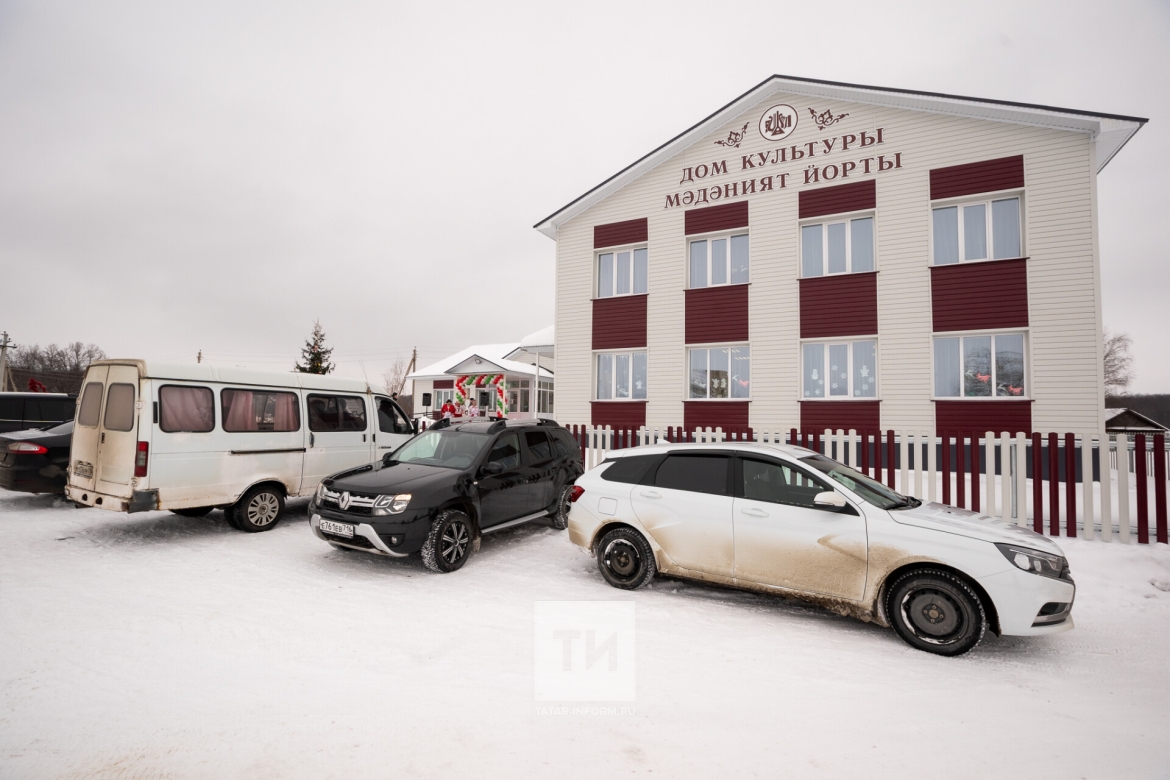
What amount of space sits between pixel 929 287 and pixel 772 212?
14.9 feet

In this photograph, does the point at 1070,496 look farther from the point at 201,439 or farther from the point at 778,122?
the point at 778,122

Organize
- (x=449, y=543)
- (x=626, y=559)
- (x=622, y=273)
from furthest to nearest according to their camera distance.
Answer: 1. (x=622, y=273)
2. (x=449, y=543)
3. (x=626, y=559)

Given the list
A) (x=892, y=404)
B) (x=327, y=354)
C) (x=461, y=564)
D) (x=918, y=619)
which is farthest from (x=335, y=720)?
(x=327, y=354)

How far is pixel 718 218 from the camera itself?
53.2 ft

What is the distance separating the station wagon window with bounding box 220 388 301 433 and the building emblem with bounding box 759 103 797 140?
1437 centimetres

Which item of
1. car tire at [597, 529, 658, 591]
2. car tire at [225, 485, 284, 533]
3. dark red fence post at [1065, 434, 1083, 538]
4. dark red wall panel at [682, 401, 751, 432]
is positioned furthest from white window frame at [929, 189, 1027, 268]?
car tire at [225, 485, 284, 533]

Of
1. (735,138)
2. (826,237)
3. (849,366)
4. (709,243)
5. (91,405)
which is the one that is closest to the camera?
(91,405)

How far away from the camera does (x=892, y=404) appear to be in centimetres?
1359

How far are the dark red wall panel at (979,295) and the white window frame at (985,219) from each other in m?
0.20

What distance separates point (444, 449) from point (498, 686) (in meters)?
4.25

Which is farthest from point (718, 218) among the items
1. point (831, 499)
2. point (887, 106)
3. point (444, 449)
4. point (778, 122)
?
point (831, 499)

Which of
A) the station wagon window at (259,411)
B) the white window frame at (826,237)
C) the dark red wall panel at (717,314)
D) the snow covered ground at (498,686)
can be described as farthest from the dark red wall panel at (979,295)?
the station wagon window at (259,411)

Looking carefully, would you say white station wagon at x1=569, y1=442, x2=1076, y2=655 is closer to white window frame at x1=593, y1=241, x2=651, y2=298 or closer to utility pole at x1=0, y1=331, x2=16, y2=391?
white window frame at x1=593, y1=241, x2=651, y2=298

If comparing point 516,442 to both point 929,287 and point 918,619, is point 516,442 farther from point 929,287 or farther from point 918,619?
point 929,287
